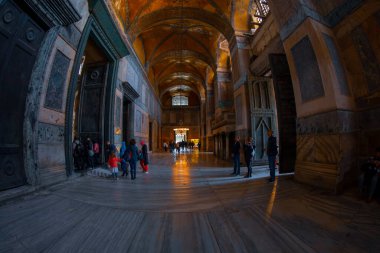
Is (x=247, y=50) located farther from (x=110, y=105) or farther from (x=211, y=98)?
(x=211, y=98)

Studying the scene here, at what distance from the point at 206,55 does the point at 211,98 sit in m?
5.75

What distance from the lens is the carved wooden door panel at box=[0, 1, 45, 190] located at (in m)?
3.10

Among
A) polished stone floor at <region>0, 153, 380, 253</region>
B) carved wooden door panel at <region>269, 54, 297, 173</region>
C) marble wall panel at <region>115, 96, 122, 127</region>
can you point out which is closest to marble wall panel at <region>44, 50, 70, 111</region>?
polished stone floor at <region>0, 153, 380, 253</region>

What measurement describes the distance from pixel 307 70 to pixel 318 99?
0.75 meters

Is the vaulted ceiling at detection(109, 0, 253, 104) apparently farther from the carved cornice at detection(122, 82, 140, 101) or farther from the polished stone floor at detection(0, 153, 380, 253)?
the polished stone floor at detection(0, 153, 380, 253)

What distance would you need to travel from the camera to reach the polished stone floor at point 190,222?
64.4 inches

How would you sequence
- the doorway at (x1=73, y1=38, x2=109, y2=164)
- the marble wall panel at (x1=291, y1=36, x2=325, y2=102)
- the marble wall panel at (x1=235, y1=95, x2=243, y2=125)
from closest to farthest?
the marble wall panel at (x1=291, y1=36, x2=325, y2=102) → the doorway at (x1=73, y1=38, x2=109, y2=164) → the marble wall panel at (x1=235, y1=95, x2=243, y2=125)

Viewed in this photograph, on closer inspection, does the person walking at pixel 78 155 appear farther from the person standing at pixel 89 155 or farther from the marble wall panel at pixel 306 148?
the marble wall panel at pixel 306 148

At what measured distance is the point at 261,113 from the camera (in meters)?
8.31

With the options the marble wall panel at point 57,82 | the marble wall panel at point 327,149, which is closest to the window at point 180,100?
the marble wall panel at point 57,82

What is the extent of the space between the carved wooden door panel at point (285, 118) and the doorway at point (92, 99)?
6587 millimetres

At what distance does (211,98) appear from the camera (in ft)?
67.2

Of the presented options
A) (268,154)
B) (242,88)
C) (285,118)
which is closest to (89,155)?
(268,154)

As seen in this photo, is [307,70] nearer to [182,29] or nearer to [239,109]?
[239,109]
